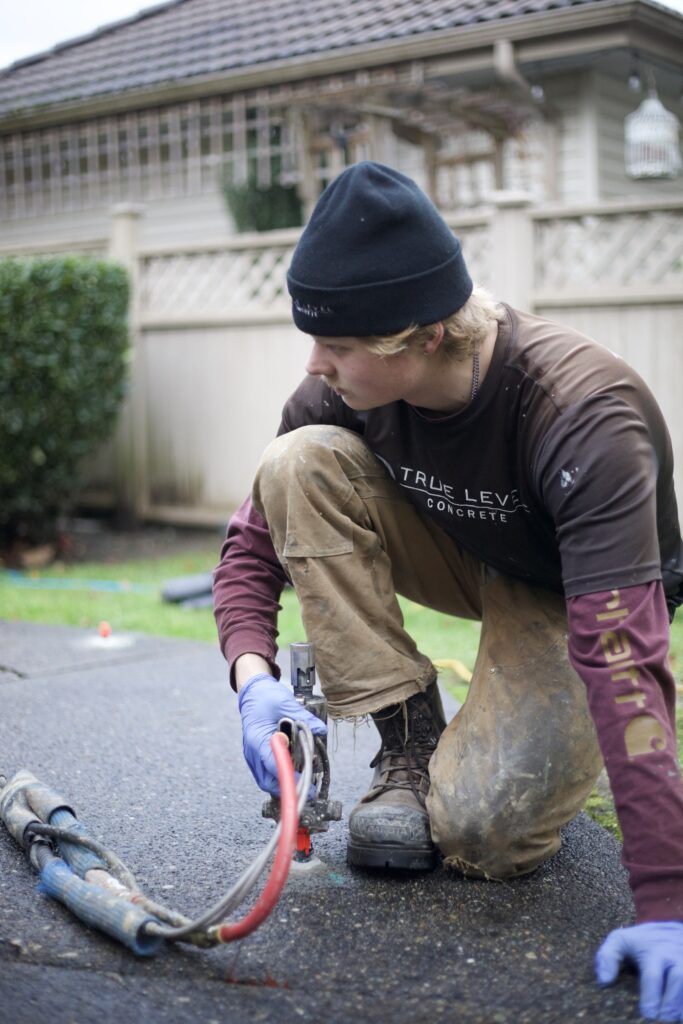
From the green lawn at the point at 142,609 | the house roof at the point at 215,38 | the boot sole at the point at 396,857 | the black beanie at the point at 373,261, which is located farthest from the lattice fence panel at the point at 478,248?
the boot sole at the point at 396,857

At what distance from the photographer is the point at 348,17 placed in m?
10.6

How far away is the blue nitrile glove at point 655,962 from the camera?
1678 mm

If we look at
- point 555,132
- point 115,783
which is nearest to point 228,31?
point 555,132

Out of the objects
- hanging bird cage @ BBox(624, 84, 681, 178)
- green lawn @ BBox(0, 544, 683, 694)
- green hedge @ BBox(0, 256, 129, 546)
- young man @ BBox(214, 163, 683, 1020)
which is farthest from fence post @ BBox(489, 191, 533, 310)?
young man @ BBox(214, 163, 683, 1020)

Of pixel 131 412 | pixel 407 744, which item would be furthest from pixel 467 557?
pixel 131 412

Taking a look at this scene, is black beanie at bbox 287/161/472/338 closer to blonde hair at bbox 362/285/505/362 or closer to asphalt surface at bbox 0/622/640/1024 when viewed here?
blonde hair at bbox 362/285/505/362

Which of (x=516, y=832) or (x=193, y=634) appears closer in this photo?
(x=516, y=832)

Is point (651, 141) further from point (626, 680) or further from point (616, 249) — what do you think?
point (626, 680)

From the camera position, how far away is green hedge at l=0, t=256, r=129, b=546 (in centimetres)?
652

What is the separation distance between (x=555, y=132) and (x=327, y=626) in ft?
28.5

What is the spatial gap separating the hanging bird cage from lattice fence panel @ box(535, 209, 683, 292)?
11.2 ft

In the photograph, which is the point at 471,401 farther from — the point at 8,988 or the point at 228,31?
the point at 228,31

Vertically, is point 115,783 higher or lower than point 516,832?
lower

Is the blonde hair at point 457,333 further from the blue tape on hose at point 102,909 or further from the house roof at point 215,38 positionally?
the house roof at point 215,38
